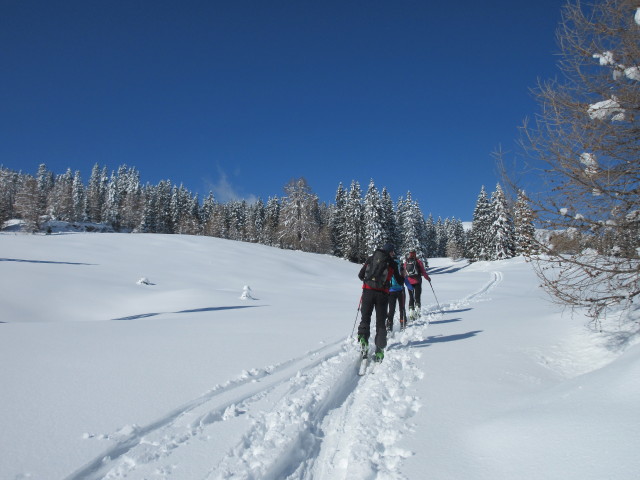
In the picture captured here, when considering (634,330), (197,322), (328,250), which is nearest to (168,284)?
(197,322)

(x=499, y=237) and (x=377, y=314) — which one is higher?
(x=499, y=237)

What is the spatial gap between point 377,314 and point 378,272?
0.75 metres

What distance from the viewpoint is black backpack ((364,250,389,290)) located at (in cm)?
654

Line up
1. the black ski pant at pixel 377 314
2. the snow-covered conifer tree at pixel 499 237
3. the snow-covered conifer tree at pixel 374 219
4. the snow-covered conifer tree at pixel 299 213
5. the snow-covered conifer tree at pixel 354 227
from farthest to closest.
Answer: the snow-covered conifer tree at pixel 354 227 → the snow-covered conifer tree at pixel 299 213 → the snow-covered conifer tree at pixel 499 237 → the snow-covered conifer tree at pixel 374 219 → the black ski pant at pixel 377 314

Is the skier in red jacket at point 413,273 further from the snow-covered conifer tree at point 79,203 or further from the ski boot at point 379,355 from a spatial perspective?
the snow-covered conifer tree at point 79,203

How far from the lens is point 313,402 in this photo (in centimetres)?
435

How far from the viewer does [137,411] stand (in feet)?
12.3

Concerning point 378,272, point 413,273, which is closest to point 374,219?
point 413,273

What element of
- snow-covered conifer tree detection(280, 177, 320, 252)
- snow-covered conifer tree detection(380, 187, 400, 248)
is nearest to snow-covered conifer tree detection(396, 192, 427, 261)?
snow-covered conifer tree detection(380, 187, 400, 248)

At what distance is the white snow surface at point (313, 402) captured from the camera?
279 centimetres

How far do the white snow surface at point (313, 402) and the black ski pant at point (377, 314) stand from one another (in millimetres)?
544

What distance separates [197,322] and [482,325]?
24.2 feet

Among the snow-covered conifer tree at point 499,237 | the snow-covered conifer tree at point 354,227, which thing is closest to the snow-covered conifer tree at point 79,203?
the snow-covered conifer tree at point 354,227

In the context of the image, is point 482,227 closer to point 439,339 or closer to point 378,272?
point 439,339
